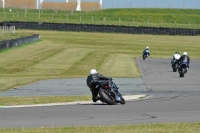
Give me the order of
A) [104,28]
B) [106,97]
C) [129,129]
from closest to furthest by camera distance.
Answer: [129,129] → [106,97] → [104,28]

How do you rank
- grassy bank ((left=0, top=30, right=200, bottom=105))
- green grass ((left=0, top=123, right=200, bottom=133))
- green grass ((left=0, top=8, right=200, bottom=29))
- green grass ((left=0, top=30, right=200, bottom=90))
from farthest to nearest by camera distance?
green grass ((left=0, top=8, right=200, bottom=29)) < green grass ((left=0, top=30, right=200, bottom=90)) < grassy bank ((left=0, top=30, right=200, bottom=105)) < green grass ((left=0, top=123, right=200, bottom=133))

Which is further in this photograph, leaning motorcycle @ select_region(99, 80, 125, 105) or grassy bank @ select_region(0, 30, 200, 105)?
grassy bank @ select_region(0, 30, 200, 105)

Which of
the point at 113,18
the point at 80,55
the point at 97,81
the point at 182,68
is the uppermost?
the point at 97,81

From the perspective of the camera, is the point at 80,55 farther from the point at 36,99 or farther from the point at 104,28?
the point at 104,28

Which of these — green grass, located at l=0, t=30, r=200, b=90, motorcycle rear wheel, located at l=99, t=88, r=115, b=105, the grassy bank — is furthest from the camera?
green grass, located at l=0, t=30, r=200, b=90

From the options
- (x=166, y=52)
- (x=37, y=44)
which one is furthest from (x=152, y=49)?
(x=37, y=44)

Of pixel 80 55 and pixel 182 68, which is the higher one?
pixel 182 68

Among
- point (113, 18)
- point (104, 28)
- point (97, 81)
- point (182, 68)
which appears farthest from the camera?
point (113, 18)

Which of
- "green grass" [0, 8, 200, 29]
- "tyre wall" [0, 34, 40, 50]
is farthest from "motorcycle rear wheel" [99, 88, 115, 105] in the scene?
"green grass" [0, 8, 200, 29]

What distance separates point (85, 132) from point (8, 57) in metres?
32.0

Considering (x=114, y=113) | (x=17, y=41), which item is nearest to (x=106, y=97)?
(x=114, y=113)

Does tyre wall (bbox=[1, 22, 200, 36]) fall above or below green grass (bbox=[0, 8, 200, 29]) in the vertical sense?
above

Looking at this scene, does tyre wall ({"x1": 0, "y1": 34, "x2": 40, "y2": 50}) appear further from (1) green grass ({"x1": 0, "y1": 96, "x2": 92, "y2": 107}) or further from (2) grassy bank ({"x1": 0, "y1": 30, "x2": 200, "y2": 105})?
(1) green grass ({"x1": 0, "y1": 96, "x2": 92, "y2": 107})

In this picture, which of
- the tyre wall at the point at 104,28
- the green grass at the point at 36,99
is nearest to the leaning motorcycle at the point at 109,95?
the green grass at the point at 36,99
